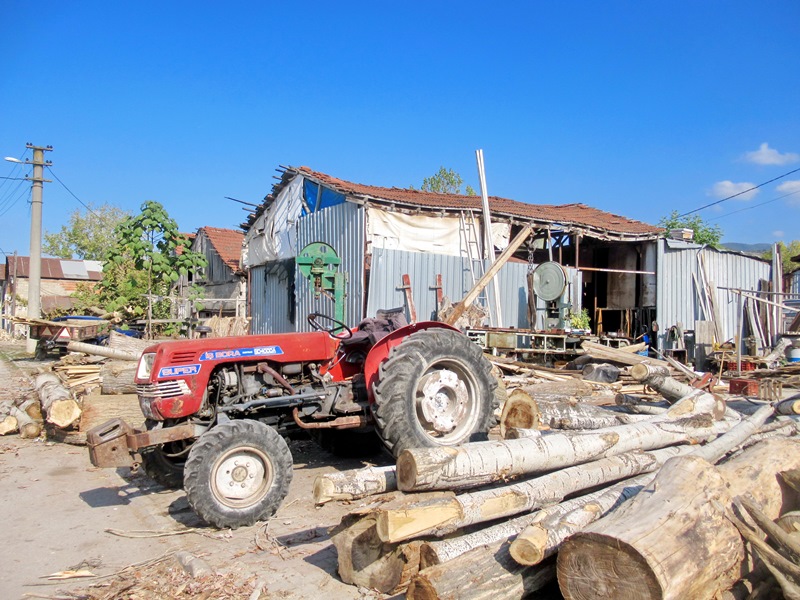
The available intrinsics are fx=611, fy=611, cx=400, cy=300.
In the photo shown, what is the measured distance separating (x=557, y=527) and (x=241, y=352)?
10.1 feet

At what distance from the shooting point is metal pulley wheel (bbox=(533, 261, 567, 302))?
13586mm

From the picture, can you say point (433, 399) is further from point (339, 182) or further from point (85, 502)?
point (339, 182)

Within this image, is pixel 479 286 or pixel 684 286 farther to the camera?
pixel 684 286

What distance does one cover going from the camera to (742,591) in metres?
3.10

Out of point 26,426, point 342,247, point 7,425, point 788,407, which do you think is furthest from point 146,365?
point 342,247

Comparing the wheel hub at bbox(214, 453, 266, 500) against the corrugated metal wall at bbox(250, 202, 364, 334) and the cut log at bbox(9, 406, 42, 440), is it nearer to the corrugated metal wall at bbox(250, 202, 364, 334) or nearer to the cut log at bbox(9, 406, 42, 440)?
the cut log at bbox(9, 406, 42, 440)

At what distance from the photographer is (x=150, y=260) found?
1556 cm

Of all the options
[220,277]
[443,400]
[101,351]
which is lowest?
[443,400]

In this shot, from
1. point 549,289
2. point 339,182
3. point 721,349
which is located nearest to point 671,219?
point 721,349

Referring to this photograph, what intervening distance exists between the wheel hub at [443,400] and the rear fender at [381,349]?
43 cm

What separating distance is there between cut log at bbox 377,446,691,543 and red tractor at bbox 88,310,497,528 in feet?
4.81

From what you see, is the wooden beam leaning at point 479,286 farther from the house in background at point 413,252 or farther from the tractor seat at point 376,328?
the tractor seat at point 376,328

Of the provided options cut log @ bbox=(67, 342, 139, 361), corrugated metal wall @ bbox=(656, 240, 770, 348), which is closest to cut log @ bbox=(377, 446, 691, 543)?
cut log @ bbox=(67, 342, 139, 361)

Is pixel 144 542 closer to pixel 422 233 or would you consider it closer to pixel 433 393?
pixel 433 393
